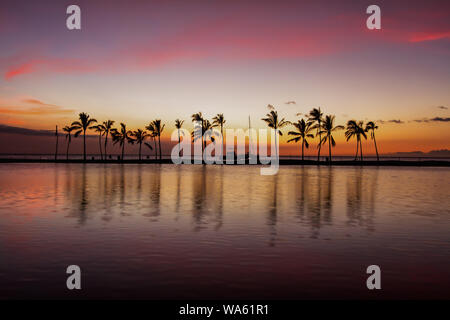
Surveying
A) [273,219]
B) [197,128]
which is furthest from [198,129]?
[273,219]

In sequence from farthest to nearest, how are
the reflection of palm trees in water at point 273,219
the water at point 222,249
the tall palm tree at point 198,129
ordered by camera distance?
the tall palm tree at point 198,129 < the reflection of palm trees in water at point 273,219 < the water at point 222,249

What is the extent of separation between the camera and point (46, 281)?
30.5 ft

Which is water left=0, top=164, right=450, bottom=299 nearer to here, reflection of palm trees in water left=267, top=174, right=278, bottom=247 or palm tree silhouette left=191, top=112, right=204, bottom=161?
reflection of palm trees in water left=267, top=174, right=278, bottom=247

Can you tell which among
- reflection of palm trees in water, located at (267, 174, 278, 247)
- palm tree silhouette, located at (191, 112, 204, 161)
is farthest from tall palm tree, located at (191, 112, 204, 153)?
reflection of palm trees in water, located at (267, 174, 278, 247)

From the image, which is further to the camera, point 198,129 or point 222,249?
point 198,129

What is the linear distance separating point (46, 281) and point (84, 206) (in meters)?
14.0

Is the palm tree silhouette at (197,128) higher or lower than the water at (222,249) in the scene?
higher

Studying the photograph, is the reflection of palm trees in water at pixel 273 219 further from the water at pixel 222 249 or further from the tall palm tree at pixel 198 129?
the tall palm tree at pixel 198 129

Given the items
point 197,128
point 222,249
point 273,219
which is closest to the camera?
point 222,249

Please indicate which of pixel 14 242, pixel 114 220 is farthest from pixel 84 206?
pixel 14 242

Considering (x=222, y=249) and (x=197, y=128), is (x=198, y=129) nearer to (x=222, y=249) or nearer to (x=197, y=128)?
(x=197, y=128)

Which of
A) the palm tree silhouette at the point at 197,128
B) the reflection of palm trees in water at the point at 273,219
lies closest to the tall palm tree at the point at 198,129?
the palm tree silhouette at the point at 197,128
